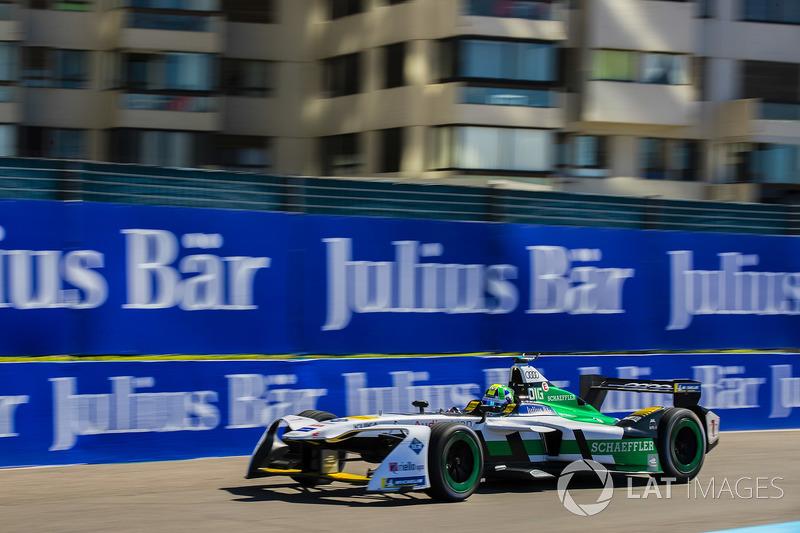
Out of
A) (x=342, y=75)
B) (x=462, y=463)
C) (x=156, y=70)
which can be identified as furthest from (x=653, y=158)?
(x=462, y=463)

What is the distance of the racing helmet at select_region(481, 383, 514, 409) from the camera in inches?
381

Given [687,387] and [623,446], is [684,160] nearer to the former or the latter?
[687,387]

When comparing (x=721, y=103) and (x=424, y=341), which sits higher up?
(x=721, y=103)

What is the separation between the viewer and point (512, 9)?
28.1 m

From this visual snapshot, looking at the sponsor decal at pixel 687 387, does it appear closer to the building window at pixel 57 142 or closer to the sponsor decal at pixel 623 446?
the sponsor decal at pixel 623 446

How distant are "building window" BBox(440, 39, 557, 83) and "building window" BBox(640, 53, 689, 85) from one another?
13.4 ft

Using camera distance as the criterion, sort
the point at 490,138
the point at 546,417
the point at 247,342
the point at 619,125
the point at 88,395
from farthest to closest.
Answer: the point at 619,125 → the point at 490,138 → the point at 247,342 → the point at 88,395 → the point at 546,417

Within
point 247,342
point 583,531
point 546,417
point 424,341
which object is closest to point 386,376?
point 424,341

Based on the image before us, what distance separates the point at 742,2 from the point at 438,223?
23776 mm

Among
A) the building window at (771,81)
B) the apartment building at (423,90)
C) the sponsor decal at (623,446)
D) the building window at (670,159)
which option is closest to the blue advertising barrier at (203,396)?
the sponsor decal at (623,446)

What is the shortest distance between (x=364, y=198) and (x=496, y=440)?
423 cm

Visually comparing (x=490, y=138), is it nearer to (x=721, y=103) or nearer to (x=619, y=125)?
(x=619, y=125)

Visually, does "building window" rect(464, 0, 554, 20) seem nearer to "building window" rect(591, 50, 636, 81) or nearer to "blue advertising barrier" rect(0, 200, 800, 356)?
"building window" rect(591, 50, 636, 81)

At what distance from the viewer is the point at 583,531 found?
7.61m
